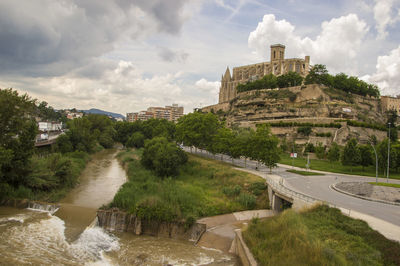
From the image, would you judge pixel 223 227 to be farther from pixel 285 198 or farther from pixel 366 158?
pixel 366 158

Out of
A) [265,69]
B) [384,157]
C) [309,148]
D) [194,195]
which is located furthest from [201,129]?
[265,69]

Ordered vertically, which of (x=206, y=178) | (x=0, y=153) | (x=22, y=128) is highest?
(x=22, y=128)

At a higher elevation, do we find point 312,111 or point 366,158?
point 312,111

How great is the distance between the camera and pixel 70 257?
15344 mm

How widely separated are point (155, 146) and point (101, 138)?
1642 inches

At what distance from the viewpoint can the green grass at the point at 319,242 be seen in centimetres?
1241

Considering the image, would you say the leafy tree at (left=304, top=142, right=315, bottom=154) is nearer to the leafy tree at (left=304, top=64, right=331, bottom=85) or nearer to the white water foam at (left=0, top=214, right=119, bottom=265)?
the leafy tree at (left=304, top=64, right=331, bottom=85)

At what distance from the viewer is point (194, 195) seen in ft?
88.0

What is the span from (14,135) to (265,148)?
27.8 meters

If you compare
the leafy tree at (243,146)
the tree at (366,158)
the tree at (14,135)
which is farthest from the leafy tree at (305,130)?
the tree at (14,135)

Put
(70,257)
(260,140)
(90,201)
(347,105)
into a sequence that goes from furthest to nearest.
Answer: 1. (347,105)
2. (260,140)
3. (90,201)
4. (70,257)

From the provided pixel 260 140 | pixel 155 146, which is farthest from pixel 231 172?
pixel 155 146

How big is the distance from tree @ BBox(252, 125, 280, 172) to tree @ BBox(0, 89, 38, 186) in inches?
999

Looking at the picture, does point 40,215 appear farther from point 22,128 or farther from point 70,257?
point 22,128
